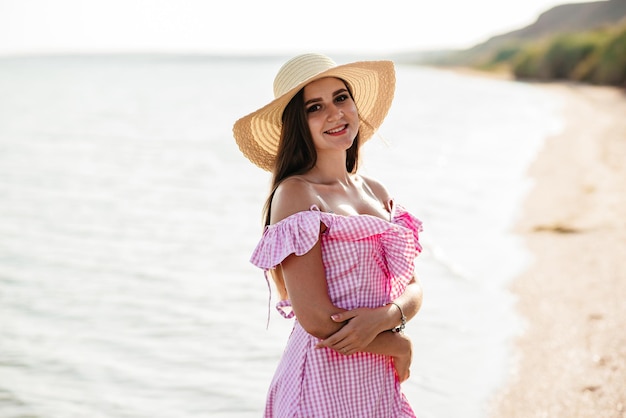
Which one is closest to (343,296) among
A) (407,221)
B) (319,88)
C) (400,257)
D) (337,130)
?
(400,257)

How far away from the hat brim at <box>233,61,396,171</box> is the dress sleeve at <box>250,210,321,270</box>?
1.23ft

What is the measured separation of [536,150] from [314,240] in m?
14.9

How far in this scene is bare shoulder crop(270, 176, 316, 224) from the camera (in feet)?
6.93

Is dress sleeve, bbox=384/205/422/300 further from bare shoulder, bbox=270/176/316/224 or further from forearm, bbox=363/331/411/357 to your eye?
bare shoulder, bbox=270/176/316/224

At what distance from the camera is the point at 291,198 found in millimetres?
2127

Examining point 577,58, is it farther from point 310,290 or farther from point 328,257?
point 310,290

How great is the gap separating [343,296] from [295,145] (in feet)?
1.66

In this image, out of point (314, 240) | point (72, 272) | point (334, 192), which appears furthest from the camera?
point (72, 272)

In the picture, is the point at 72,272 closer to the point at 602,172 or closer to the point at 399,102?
the point at 602,172

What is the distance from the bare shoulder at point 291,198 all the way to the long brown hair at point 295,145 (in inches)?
4.6

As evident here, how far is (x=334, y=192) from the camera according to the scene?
2305mm

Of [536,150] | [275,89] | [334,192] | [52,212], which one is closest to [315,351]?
[334,192]

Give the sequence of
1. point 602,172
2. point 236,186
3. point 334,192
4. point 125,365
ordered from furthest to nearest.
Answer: point 602,172, point 236,186, point 125,365, point 334,192

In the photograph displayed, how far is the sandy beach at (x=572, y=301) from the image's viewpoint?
4027 millimetres
